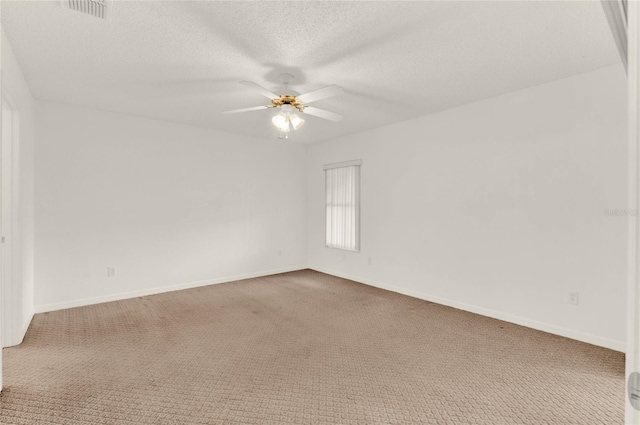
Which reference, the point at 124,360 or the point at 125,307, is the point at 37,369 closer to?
the point at 124,360

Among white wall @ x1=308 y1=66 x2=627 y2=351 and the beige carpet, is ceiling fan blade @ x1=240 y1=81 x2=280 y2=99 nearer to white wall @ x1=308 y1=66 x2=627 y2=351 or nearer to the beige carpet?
the beige carpet

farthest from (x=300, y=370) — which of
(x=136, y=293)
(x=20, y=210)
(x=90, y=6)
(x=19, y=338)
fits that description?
(x=136, y=293)

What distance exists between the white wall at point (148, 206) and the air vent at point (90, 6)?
2.57 meters

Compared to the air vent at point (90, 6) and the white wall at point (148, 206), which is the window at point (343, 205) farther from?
the air vent at point (90, 6)

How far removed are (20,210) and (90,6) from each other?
2.22m

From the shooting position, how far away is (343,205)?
5.91 meters

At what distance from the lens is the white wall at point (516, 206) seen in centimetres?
303

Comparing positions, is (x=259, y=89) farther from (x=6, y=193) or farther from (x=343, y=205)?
(x=343, y=205)

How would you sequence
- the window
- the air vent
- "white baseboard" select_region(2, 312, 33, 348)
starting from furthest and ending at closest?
the window, "white baseboard" select_region(2, 312, 33, 348), the air vent

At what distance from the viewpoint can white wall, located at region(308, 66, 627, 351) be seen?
9.95 ft

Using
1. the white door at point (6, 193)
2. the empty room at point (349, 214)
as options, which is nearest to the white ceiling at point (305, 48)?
the empty room at point (349, 214)

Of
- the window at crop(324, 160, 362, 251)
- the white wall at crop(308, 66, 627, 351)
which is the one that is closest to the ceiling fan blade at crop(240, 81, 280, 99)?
the white wall at crop(308, 66, 627, 351)

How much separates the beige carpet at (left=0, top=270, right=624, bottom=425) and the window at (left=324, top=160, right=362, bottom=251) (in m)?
1.91

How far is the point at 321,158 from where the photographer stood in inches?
250
